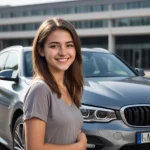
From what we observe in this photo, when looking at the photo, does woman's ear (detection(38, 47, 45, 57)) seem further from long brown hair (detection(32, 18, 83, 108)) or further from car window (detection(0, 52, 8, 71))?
car window (detection(0, 52, 8, 71))

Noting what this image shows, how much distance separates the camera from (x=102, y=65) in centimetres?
535

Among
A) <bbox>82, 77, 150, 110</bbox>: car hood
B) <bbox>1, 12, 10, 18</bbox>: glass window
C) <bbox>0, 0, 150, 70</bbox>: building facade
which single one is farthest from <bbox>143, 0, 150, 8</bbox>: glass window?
<bbox>82, 77, 150, 110</bbox>: car hood

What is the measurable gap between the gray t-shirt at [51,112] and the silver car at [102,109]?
5.97 ft

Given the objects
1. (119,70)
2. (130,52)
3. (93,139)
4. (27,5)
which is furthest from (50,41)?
(27,5)

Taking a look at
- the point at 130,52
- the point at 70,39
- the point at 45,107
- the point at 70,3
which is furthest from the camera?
A: the point at 70,3

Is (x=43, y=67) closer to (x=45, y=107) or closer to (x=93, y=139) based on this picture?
(x=45, y=107)

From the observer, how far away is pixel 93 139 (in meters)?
3.65

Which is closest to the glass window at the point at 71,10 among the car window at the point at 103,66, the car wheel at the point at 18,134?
the car window at the point at 103,66

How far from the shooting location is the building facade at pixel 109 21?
158 feet

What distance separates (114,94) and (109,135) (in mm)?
471

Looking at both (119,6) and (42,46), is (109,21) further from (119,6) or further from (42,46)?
(42,46)

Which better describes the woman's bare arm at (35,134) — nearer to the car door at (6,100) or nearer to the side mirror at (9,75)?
the car door at (6,100)

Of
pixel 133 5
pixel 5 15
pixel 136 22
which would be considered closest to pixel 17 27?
pixel 5 15

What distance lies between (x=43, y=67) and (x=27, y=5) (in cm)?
5629
